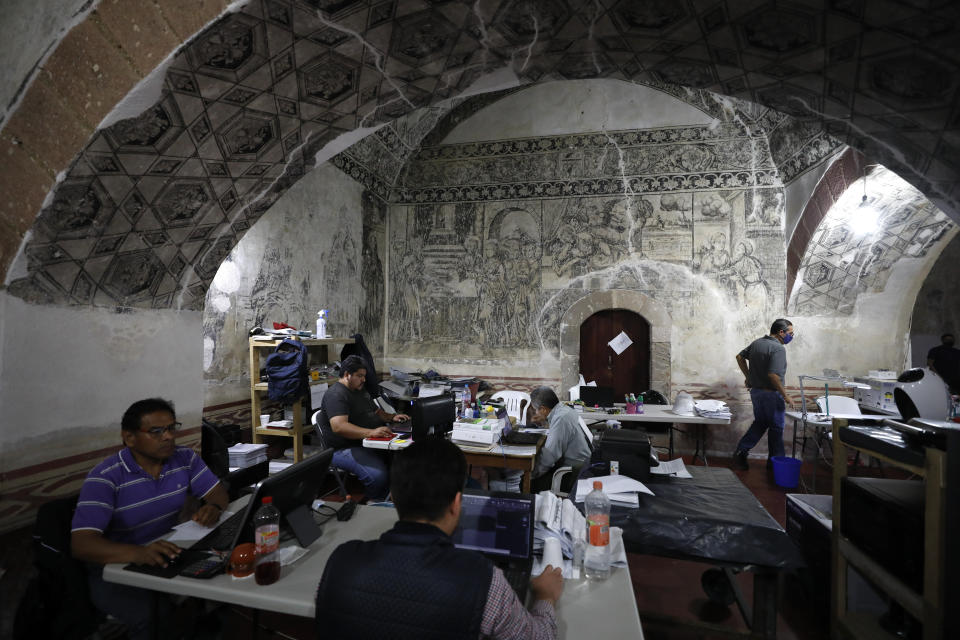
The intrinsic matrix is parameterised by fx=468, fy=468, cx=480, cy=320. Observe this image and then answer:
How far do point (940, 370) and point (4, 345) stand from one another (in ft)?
36.8

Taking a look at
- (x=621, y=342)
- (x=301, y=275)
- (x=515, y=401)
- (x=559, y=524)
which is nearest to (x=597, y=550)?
(x=559, y=524)

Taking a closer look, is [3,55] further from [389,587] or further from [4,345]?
[389,587]

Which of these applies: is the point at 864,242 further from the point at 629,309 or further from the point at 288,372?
the point at 288,372

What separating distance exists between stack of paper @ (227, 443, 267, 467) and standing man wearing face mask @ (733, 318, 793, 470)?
601 centimetres

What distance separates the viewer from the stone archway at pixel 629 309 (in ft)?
24.5

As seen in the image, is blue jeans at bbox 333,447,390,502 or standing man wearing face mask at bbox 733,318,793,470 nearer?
blue jeans at bbox 333,447,390,502

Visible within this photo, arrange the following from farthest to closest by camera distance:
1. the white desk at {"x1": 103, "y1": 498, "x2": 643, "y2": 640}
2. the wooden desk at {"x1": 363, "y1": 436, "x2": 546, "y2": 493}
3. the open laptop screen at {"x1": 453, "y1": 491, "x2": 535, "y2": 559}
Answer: the wooden desk at {"x1": 363, "y1": 436, "x2": 546, "y2": 493}, the open laptop screen at {"x1": 453, "y1": 491, "x2": 535, "y2": 559}, the white desk at {"x1": 103, "y1": 498, "x2": 643, "y2": 640}

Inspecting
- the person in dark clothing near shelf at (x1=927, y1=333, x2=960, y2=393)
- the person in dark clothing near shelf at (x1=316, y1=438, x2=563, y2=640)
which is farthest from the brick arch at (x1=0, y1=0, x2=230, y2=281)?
the person in dark clothing near shelf at (x1=927, y1=333, x2=960, y2=393)

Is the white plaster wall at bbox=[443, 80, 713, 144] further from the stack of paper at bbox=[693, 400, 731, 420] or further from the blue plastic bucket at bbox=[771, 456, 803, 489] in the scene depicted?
the blue plastic bucket at bbox=[771, 456, 803, 489]

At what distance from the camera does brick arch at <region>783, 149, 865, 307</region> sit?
568 centimetres

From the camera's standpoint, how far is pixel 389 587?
131cm

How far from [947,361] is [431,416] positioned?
9.11m

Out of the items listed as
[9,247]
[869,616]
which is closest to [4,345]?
[9,247]

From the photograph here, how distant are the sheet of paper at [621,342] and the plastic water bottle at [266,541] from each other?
655 centimetres
